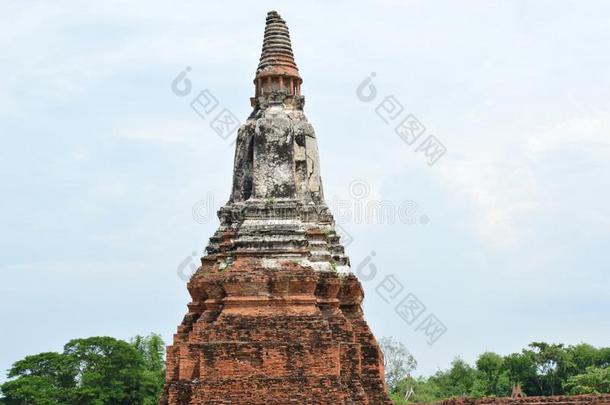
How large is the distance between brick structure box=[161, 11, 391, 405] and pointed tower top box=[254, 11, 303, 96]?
0.03 metres

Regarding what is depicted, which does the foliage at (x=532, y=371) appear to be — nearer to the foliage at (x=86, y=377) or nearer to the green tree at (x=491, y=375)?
the green tree at (x=491, y=375)

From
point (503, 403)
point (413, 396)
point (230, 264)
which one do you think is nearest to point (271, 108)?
point (230, 264)

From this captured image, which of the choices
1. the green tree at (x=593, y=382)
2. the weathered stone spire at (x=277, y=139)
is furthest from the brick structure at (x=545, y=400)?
the green tree at (x=593, y=382)

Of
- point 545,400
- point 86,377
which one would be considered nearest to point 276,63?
point 545,400

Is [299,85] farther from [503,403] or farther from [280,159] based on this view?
[503,403]

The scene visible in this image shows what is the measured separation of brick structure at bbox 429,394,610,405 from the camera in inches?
704

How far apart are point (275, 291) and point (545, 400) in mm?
6039

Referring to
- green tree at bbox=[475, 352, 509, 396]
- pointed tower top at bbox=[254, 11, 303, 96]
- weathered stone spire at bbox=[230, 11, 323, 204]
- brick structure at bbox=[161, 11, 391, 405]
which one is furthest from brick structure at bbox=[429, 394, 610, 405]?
green tree at bbox=[475, 352, 509, 396]

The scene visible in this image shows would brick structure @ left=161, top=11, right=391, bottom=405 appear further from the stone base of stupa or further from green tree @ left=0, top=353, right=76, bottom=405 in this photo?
green tree @ left=0, top=353, right=76, bottom=405

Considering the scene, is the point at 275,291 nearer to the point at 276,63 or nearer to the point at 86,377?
the point at 276,63

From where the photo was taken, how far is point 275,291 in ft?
56.5

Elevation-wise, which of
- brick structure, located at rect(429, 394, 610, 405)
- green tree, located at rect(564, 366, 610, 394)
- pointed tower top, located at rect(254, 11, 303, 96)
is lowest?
brick structure, located at rect(429, 394, 610, 405)

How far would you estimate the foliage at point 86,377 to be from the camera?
143 feet

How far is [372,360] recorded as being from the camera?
18016 mm
